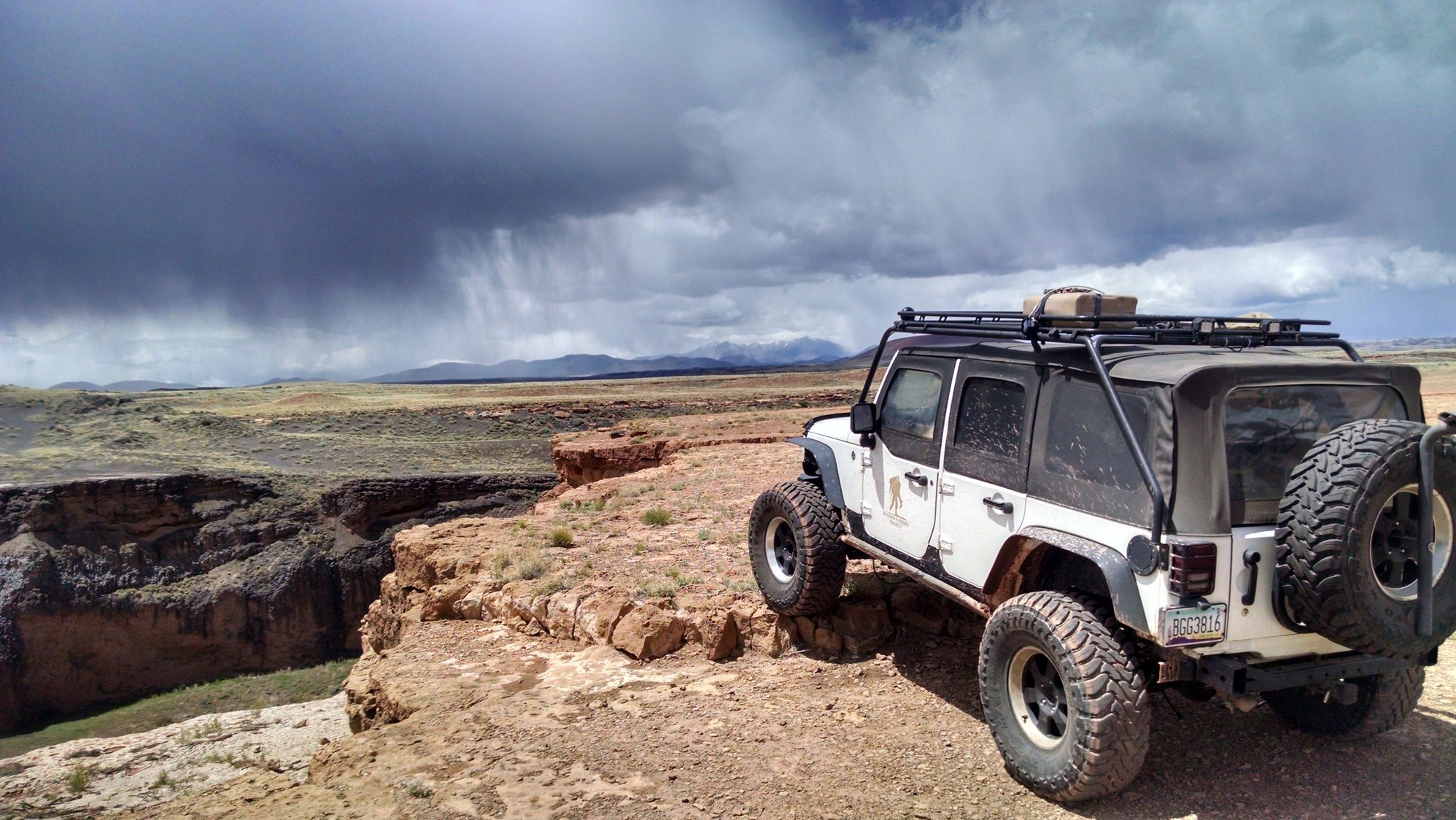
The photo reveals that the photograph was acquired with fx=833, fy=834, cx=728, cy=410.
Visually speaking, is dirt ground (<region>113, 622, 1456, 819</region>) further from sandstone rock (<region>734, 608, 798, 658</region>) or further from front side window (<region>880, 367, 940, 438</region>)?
front side window (<region>880, 367, 940, 438</region>)

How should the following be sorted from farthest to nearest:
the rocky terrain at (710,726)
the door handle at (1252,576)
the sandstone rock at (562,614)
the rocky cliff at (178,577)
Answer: the rocky cliff at (178,577) < the sandstone rock at (562,614) < the rocky terrain at (710,726) < the door handle at (1252,576)

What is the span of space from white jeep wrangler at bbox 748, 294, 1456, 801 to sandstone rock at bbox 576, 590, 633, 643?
3424mm

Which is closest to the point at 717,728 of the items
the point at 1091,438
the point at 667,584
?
the point at 667,584

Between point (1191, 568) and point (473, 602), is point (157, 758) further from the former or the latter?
point (1191, 568)

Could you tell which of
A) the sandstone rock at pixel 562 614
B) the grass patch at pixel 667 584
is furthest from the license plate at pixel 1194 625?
the sandstone rock at pixel 562 614

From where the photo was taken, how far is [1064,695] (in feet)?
14.6

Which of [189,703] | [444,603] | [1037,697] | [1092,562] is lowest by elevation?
[189,703]

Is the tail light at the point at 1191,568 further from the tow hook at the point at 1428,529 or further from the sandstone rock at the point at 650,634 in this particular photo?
the sandstone rock at the point at 650,634

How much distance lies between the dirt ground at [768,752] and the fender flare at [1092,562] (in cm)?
114

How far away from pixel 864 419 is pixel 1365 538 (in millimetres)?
3287

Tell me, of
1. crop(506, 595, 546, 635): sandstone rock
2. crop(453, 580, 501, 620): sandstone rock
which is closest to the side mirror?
crop(506, 595, 546, 635): sandstone rock

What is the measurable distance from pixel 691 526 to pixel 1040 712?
719 centimetres

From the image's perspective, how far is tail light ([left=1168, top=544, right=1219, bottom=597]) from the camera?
3.85 meters

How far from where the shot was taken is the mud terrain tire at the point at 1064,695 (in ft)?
13.5
